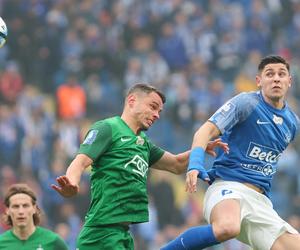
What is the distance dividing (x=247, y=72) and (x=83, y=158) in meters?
11.3

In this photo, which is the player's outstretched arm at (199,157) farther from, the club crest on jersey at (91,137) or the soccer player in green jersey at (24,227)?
the soccer player in green jersey at (24,227)

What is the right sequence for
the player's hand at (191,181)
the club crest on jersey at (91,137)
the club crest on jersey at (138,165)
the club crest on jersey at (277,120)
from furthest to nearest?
the club crest on jersey at (277,120) → the club crest on jersey at (138,165) → the club crest on jersey at (91,137) → the player's hand at (191,181)

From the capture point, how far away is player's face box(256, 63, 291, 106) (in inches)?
331

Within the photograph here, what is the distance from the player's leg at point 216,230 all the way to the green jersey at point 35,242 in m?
1.11

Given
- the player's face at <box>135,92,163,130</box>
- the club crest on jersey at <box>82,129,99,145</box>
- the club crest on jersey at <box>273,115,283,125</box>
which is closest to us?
the club crest on jersey at <box>82,129,99,145</box>

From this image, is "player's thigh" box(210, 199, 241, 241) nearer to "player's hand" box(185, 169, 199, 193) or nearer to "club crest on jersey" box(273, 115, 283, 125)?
"player's hand" box(185, 169, 199, 193)

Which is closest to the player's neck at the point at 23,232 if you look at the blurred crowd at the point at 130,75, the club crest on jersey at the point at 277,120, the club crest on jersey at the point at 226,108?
the club crest on jersey at the point at 226,108

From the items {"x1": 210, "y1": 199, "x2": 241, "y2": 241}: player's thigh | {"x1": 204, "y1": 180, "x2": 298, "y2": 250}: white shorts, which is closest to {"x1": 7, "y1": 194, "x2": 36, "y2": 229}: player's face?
{"x1": 204, "y1": 180, "x2": 298, "y2": 250}: white shorts

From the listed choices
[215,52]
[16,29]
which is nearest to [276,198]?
[215,52]

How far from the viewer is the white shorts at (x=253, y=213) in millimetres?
8250

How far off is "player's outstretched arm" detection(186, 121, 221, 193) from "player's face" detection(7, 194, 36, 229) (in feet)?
4.97

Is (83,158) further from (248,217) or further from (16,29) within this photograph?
(16,29)

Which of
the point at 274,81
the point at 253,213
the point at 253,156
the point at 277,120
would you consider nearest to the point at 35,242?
the point at 253,213

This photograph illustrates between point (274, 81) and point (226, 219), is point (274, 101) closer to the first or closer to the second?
point (274, 81)
